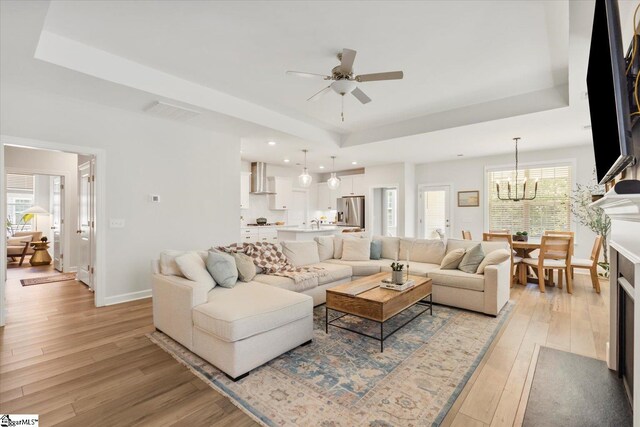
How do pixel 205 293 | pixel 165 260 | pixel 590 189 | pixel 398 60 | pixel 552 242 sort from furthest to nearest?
1. pixel 590 189
2. pixel 552 242
3. pixel 398 60
4. pixel 165 260
5. pixel 205 293

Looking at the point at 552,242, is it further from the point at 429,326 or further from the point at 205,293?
the point at 205,293

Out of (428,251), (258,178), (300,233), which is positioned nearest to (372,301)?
(428,251)

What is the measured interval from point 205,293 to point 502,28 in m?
3.60

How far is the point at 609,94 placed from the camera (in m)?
1.52

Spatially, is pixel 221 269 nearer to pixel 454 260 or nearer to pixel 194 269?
pixel 194 269

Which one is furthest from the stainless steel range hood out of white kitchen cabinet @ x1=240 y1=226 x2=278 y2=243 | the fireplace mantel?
the fireplace mantel

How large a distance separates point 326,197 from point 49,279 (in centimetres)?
704

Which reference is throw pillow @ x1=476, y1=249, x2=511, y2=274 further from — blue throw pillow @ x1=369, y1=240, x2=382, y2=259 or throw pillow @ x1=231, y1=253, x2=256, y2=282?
throw pillow @ x1=231, y1=253, x2=256, y2=282

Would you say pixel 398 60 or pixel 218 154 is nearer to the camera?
pixel 398 60

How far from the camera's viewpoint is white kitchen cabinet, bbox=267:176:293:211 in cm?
838

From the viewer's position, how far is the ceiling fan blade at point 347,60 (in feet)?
8.62

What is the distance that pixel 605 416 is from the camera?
1820 millimetres

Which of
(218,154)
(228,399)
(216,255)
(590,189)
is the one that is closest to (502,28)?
(216,255)

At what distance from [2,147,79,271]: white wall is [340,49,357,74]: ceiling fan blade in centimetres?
636
